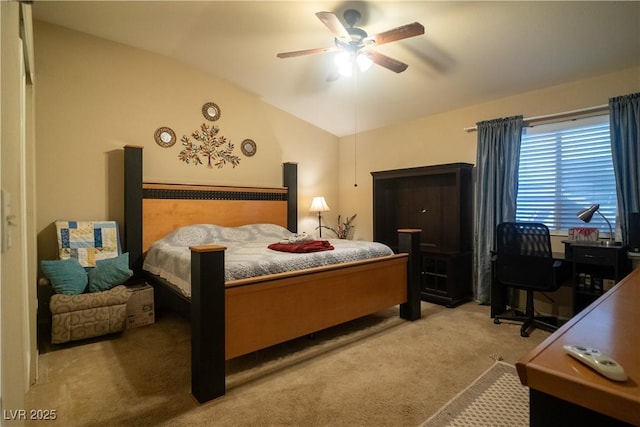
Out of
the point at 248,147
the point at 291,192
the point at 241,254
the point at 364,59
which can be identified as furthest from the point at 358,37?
the point at 291,192

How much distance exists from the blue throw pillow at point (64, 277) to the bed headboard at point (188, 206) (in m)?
0.62

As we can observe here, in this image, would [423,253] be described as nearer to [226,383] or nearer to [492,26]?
[492,26]

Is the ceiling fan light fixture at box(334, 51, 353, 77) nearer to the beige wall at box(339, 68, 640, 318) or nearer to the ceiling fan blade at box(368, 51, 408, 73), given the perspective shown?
the ceiling fan blade at box(368, 51, 408, 73)

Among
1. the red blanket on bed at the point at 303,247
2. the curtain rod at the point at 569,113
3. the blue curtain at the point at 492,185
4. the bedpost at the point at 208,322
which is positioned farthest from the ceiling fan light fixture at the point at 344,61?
the curtain rod at the point at 569,113

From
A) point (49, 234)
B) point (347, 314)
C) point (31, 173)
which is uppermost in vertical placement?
point (31, 173)

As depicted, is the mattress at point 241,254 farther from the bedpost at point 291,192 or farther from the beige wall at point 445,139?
the beige wall at point 445,139

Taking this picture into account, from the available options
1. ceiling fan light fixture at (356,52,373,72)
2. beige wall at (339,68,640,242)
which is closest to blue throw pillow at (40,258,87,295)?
ceiling fan light fixture at (356,52,373,72)

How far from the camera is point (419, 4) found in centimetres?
256

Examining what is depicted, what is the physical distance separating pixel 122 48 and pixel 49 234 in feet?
6.94

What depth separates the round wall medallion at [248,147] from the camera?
179 inches

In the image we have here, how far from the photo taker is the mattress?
241 centimetres

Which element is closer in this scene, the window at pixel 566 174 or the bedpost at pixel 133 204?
the window at pixel 566 174

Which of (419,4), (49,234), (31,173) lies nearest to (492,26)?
(419,4)

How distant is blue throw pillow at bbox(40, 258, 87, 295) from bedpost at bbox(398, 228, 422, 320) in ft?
9.83
